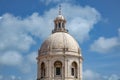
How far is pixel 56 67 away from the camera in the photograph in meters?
79.8

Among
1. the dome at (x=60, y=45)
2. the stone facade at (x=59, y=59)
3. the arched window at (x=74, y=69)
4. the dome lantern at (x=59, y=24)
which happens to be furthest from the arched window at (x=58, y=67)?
the dome lantern at (x=59, y=24)

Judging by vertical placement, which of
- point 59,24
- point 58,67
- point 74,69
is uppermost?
point 59,24

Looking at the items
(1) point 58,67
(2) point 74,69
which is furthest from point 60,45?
(2) point 74,69

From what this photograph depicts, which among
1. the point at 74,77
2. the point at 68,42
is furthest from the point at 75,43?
the point at 74,77

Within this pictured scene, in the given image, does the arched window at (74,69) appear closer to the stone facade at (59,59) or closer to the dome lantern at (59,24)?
the stone facade at (59,59)

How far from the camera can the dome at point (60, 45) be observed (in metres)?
80.0

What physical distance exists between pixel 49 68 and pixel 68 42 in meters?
6.41

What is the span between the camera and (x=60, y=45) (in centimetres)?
8038

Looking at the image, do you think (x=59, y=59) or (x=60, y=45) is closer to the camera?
(x=59, y=59)

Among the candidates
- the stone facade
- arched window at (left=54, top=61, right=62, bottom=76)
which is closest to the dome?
the stone facade

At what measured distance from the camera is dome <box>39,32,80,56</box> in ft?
262

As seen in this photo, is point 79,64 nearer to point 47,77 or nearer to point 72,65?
point 72,65

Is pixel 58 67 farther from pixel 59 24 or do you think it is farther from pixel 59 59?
pixel 59 24

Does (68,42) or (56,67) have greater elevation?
(68,42)
